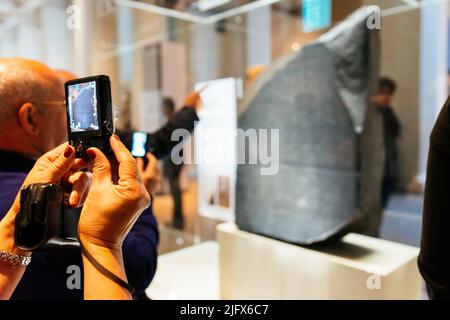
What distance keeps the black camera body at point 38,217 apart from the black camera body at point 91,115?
0.07 metres

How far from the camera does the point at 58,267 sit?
715 mm

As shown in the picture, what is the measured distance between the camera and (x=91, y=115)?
0.51m

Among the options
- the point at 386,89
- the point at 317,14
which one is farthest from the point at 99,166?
the point at 386,89

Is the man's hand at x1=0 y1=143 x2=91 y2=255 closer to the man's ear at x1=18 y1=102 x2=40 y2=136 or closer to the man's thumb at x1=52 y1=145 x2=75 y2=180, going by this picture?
the man's thumb at x1=52 y1=145 x2=75 y2=180

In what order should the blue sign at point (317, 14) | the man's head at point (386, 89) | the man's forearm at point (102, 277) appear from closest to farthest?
the man's forearm at point (102, 277), the blue sign at point (317, 14), the man's head at point (386, 89)

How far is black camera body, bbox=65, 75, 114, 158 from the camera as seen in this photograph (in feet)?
1.65

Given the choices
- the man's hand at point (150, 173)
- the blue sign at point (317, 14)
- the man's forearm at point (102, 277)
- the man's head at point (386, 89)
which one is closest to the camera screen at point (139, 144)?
the man's hand at point (150, 173)

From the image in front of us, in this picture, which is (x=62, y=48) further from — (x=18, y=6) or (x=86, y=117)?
(x=86, y=117)

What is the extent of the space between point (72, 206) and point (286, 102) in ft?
3.41

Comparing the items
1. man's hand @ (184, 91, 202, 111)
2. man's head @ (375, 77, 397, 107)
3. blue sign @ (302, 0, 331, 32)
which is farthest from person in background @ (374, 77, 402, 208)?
man's hand @ (184, 91, 202, 111)

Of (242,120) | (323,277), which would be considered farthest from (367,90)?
(323,277)

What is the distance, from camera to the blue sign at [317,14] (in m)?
1.48

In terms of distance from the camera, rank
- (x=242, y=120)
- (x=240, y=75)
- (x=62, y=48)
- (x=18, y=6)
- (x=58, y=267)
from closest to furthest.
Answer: (x=58, y=267) < (x=242, y=120) < (x=62, y=48) < (x=18, y=6) < (x=240, y=75)

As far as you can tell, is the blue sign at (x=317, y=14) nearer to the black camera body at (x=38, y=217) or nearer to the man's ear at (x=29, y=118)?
the man's ear at (x=29, y=118)
